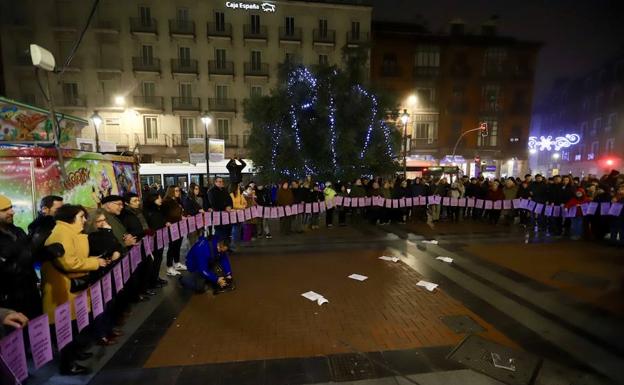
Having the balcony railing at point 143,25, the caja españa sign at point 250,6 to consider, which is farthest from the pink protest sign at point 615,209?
the balcony railing at point 143,25

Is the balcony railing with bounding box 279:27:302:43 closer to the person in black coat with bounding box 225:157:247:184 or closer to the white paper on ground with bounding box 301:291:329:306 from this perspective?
the person in black coat with bounding box 225:157:247:184

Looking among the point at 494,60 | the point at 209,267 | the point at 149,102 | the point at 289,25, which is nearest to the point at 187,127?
the point at 149,102

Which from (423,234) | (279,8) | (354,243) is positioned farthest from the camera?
(279,8)

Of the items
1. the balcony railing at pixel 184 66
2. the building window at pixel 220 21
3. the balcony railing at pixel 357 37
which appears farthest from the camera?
the balcony railing at pixel 357 37

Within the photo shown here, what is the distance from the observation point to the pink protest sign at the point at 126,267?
4.78 metres

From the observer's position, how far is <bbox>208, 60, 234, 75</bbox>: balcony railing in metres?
29.0

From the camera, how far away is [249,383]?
352cm

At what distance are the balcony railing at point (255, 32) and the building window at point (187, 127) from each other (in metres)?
9.34

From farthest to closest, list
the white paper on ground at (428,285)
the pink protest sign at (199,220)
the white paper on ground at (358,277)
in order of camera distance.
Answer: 1. the pink protest sign at (199,220)
2. the white paper on ground at (358,277)
3. the white paper on ground at (428,285)

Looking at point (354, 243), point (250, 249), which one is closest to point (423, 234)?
point (354, 243)

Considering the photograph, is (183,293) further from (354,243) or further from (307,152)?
(307,152)

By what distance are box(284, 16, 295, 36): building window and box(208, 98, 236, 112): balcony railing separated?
8423 millimetres

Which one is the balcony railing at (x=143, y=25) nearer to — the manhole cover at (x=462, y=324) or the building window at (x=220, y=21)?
the building window at (x=220, y=21)

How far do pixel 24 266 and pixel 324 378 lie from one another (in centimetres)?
352
